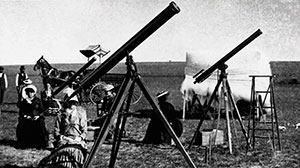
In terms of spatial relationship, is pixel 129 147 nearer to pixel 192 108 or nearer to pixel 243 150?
pixel 243 150

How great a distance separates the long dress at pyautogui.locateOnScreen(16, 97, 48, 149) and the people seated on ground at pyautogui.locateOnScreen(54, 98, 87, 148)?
320cm

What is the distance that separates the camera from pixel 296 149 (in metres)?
10.8

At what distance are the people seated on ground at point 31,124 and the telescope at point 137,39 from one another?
235 inches

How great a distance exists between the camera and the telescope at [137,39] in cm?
507

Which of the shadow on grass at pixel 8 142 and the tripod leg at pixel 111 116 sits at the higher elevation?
the tripod leg at pixel 111 116

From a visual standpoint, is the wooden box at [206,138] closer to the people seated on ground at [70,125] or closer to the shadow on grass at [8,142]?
the people seated on ground at [70,125]

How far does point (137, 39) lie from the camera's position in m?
5.21

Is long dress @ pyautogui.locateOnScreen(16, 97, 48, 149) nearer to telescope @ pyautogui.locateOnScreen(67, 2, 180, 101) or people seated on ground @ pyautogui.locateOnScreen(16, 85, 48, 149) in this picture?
people seated on ground @ pyautogui.locateOnScreen(16, 85, 48, 149)

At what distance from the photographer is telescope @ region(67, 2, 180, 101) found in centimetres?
507

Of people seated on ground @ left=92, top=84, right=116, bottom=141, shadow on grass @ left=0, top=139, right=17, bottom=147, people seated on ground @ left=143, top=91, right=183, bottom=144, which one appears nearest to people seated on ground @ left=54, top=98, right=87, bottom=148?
people seated on ground @ left=92, top=84, right=116, bottom=141

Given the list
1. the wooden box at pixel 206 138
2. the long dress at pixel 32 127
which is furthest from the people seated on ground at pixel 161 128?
the long dress at pixel 32 127

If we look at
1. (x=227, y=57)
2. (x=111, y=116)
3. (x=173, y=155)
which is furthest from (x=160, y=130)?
(x=111, y=116)

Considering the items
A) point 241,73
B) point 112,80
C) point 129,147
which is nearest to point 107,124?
point 129,147

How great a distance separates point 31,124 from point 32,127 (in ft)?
0.30
